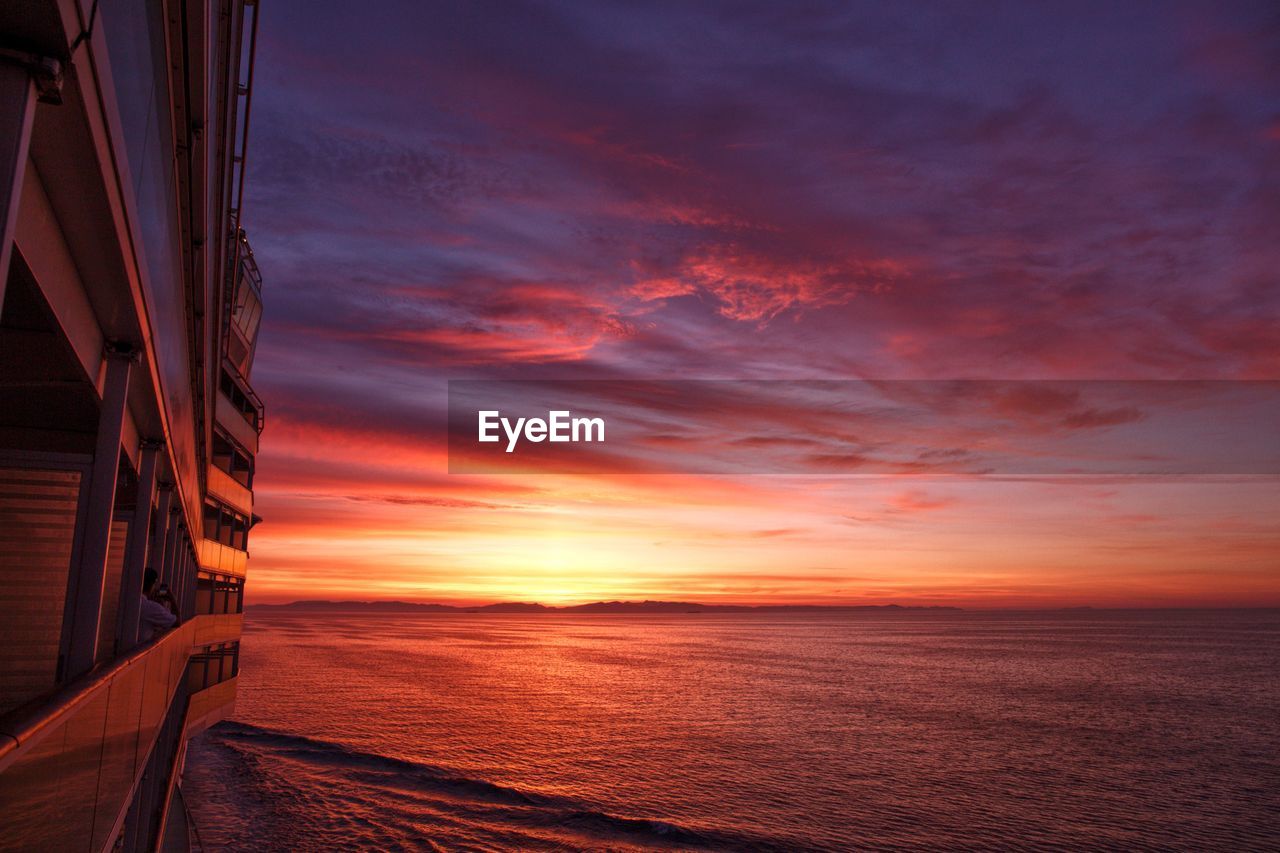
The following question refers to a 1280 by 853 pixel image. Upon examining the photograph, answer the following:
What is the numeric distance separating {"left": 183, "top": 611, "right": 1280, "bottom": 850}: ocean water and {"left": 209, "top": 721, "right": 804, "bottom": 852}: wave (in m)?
0.14

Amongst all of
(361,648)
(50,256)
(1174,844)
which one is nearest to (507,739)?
(1174,844)

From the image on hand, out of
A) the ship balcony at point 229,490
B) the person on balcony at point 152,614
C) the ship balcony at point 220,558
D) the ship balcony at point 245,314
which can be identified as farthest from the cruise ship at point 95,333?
the ship balcony at point 245,314

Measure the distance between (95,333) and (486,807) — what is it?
107ft

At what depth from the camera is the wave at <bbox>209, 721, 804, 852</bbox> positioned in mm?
29219

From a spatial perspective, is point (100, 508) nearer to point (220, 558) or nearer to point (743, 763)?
point (220, 558)

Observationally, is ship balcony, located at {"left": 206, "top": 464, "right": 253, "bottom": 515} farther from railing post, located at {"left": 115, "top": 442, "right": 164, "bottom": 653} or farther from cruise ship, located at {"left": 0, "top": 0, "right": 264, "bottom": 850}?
railing post, located at {"left": 115, "top": 442, "right": 164, "bottom": 653}

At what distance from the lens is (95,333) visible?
511cm

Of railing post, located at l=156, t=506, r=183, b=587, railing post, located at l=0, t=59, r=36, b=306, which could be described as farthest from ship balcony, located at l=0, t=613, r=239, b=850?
railing post, located at l=156, t=506, r=183, b=587

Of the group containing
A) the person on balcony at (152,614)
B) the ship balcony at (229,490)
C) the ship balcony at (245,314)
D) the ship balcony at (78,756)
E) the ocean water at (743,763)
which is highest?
the ship balcony at (245,314)

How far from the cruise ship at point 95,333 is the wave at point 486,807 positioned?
21334 millimetres

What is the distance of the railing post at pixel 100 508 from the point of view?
5406 mm

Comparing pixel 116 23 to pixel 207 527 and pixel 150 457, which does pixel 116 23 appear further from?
pixel 207 527

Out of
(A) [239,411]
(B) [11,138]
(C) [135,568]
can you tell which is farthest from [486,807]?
(B) [11,138]

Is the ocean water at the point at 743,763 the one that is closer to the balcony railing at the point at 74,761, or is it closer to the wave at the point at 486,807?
the wave at the point at 486,807
